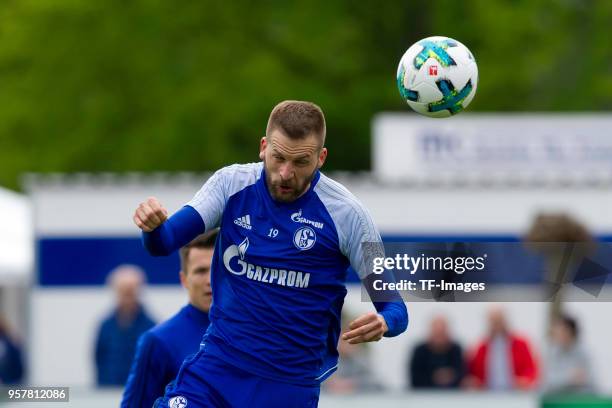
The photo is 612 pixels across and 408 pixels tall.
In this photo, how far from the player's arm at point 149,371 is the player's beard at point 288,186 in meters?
1.16

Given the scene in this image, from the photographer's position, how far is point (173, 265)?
15.9 meters

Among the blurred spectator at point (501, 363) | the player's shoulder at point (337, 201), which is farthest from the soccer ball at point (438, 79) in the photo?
the blurred spectator at point (501, 363)

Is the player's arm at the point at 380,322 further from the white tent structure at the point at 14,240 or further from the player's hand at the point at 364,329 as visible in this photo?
the white tent structure at the point at 14,240

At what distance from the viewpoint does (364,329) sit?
5605 millimetres

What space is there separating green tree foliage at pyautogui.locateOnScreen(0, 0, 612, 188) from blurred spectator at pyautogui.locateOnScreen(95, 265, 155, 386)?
1060 cm

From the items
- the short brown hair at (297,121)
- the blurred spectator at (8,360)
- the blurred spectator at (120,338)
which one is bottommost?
the blurred spectator at (8,360)

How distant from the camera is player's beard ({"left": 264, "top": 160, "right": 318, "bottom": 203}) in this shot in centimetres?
598

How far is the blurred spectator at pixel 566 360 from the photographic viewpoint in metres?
10.1

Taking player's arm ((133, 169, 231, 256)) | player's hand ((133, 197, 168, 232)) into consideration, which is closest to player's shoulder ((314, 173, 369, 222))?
player's arm ((133, 169, 231, 256))

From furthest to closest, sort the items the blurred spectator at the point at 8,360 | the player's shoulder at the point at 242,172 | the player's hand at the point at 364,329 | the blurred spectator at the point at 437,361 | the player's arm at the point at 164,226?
the blurred spectator at the point at 8,360
the blurred spectator at the point at 437,361
the player's shoulder at the point at 242,172
the player's arm at the point at 164,226
the player's hand at the point at 364,329

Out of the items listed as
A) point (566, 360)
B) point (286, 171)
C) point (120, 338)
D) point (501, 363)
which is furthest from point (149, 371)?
point (501, 363)

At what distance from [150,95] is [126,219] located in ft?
29.0

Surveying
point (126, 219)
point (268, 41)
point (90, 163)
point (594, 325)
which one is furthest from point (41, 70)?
point (594, 325)

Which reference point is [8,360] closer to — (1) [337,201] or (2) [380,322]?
(1) [337,201]
